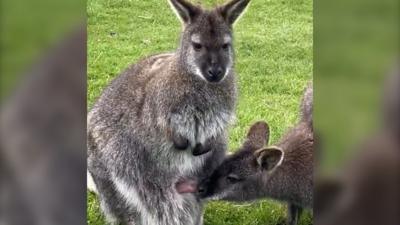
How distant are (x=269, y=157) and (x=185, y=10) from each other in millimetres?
796

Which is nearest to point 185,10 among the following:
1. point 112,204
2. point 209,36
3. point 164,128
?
point 209,36

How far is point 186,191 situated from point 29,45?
1433 mm

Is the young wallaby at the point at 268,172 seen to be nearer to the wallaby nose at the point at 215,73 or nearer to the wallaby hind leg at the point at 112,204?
the wallaby nose at the point at 215,73

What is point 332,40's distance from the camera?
1.55 metres

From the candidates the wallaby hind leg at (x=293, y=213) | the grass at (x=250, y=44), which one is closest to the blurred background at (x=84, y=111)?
the grass at (x=250, y=44)

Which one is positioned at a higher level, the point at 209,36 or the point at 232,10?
the point at 232,10

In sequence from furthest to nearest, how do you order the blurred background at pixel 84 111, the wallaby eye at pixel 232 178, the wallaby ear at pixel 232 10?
1. the wallaby eye at pixel 232 178
2. the wallaby ear at pixel 232 10
3. the blurred background at pixel 84 111

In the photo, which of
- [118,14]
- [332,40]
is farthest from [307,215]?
[332,40]

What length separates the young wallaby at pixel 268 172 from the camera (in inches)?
111

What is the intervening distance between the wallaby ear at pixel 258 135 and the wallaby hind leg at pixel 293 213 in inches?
16.9

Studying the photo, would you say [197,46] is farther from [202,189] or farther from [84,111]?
[84,111]

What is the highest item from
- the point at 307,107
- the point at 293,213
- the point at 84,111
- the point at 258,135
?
the point at 84,111

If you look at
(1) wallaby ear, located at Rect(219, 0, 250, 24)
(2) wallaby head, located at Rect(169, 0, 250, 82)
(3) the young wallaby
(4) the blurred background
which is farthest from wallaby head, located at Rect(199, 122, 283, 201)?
(4) the blurred background

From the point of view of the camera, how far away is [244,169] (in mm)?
2994
